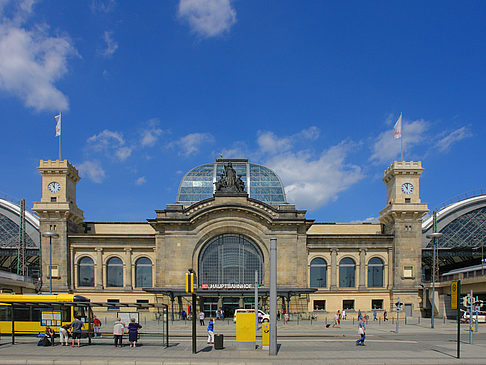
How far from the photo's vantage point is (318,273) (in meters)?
65.2

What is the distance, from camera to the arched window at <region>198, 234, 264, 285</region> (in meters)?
60.7

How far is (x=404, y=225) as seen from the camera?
64.5 meters

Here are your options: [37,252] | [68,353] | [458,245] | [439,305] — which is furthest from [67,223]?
[458,245]

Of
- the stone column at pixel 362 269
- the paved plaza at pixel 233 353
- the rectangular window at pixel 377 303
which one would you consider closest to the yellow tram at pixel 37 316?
the paved plaza at pixel 233 353

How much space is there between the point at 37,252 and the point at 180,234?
101 feet

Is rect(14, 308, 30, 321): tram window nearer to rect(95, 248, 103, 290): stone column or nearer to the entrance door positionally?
rect(95, 248, 103, 290): stone column

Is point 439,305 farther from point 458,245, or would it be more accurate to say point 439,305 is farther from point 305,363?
point 305,363

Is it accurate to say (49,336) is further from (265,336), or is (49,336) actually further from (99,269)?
(99,269)

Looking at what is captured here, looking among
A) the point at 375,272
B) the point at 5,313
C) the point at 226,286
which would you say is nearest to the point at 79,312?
the point at 5,313

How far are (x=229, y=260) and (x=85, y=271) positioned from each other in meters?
21.7

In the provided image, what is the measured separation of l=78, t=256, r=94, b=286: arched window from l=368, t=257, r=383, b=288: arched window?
4096 cm

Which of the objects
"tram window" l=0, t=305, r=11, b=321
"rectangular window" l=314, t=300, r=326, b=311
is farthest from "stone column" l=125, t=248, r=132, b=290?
"tram window" l=0, t=305, r=11, b=321

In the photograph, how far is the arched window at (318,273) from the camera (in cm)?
6512

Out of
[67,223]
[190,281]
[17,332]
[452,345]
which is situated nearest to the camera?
[190,281]
